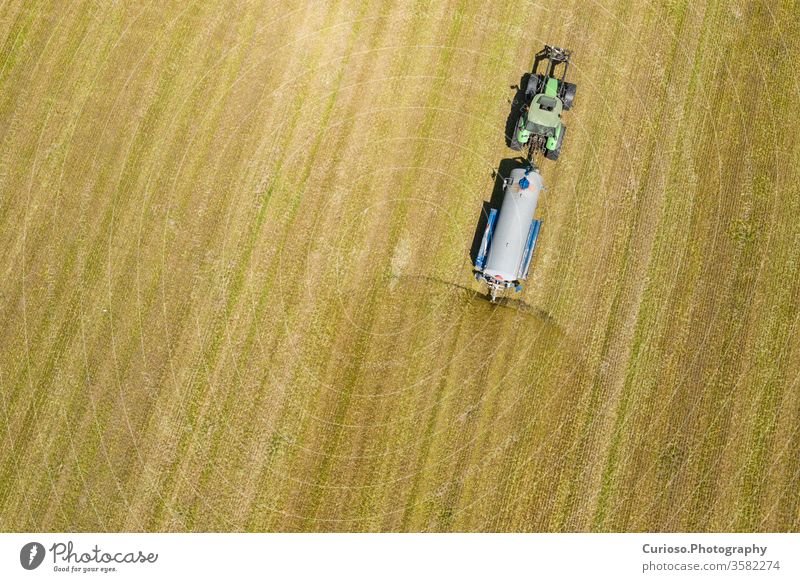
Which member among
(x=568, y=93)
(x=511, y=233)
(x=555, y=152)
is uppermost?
(x=568, y=93)

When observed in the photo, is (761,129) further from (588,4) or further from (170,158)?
(170,158)

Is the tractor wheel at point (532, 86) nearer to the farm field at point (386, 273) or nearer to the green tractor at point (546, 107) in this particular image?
the green tractor at point (546, 107)

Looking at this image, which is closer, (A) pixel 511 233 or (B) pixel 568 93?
(A) pixel 511 233

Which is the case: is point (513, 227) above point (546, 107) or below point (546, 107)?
below
